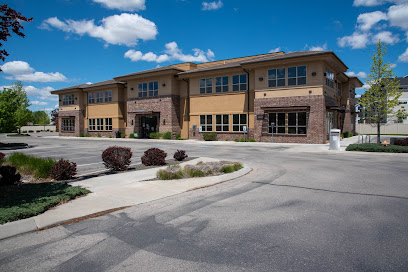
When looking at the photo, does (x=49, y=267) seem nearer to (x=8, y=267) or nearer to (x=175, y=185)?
(x=8, y=267)

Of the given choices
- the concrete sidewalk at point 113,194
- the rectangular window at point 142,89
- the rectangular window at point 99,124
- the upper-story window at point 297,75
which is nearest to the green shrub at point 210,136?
the upper-story window at point 297,75

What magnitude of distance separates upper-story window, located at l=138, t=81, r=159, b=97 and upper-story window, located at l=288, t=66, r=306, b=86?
54.4 feet

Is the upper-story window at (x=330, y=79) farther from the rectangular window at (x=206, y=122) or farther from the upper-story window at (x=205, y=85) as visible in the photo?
the rectangular window at (x=206, y=122)

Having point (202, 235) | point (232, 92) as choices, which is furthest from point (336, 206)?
point (232, 92)

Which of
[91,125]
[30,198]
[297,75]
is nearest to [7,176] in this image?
[30,198]

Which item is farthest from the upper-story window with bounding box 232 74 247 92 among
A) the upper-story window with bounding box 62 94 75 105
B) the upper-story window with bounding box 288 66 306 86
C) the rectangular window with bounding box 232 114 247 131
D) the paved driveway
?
the upper-story window with bounding box 62 94 75 105

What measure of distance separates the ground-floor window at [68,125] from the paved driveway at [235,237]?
Result: 46073 millimetres

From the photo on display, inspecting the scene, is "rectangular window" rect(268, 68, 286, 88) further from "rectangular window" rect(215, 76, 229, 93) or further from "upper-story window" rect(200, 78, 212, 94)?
"upper-story window" rect(200, 78, 212, 94)

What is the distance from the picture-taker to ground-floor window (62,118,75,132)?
4834cm

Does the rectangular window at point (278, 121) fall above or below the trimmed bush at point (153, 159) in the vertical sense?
above

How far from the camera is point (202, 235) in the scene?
15.7ft

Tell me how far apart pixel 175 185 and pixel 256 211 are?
3231 millimetres

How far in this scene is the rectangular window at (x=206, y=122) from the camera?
108 ft

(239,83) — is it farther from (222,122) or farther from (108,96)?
(108,96)
